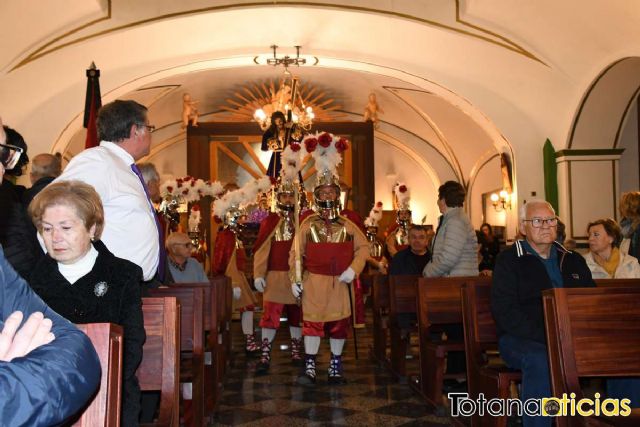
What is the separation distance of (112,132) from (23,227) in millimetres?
631

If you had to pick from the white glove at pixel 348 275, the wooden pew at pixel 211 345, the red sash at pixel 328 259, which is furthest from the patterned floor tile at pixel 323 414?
the red sash at pixel 328 259

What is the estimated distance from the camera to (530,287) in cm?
403

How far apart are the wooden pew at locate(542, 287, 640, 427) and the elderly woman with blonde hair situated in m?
3.10

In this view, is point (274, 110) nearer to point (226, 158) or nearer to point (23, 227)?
point (226, 158)

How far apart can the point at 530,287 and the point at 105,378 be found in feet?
9.12

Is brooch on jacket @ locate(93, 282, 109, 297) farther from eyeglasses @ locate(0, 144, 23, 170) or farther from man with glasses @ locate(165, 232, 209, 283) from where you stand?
man with glasses @ locate(165, 232, 209, 283)

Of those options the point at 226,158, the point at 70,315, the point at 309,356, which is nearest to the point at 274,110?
the point at 226,158

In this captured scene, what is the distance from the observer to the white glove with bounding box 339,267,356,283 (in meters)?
6.75

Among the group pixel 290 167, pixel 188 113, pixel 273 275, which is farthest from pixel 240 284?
pixel 188 113

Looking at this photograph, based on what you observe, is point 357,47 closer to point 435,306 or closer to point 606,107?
point 606,107

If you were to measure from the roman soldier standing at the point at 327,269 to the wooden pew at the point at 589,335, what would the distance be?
3742 millimetres

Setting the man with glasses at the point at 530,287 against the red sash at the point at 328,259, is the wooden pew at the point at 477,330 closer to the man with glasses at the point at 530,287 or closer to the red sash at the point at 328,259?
the man with glasses at the point at 530,287

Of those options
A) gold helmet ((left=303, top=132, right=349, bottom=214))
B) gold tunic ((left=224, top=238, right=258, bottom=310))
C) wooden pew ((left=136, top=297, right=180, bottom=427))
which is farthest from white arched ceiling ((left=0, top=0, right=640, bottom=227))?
wooden pew ((left=136, top=297, right=180, bottom=427))

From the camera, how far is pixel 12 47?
10.4 m
